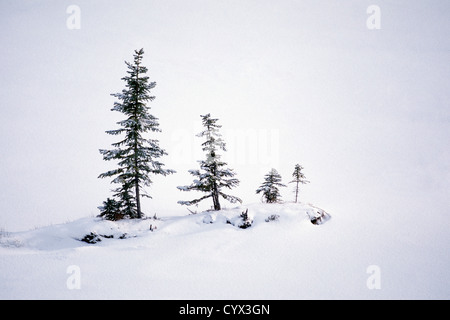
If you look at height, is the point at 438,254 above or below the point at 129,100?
below

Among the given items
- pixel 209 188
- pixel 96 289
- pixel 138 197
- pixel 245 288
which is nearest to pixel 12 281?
pixel 96 289

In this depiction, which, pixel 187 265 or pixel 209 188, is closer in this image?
pixel 187 265

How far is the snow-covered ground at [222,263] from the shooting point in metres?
6.79

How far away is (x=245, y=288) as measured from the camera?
6984mm

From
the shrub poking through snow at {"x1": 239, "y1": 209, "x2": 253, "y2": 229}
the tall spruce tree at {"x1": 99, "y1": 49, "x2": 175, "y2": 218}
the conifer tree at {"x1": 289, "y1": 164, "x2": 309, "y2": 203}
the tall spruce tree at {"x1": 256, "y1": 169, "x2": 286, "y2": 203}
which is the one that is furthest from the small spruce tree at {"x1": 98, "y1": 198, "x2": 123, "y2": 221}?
the conifer tree at {"x1": 289, "y1": 164, "x2": 309, "y2": 203}

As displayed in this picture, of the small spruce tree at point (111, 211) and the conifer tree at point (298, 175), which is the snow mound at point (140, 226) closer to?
the small spruce tree at point (111, 211)

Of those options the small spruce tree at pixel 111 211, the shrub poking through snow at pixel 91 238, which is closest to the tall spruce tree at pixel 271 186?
the small spruce tree at pixel 111 211

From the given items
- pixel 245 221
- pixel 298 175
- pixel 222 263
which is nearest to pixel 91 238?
pixel 222 263

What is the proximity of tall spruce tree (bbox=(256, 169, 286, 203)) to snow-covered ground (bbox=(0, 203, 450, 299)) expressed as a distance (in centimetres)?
785

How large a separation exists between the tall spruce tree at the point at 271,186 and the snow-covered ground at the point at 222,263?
7.85 m

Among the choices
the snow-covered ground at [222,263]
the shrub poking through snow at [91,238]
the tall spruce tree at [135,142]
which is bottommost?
the shrub poking through snow at [91,238]
